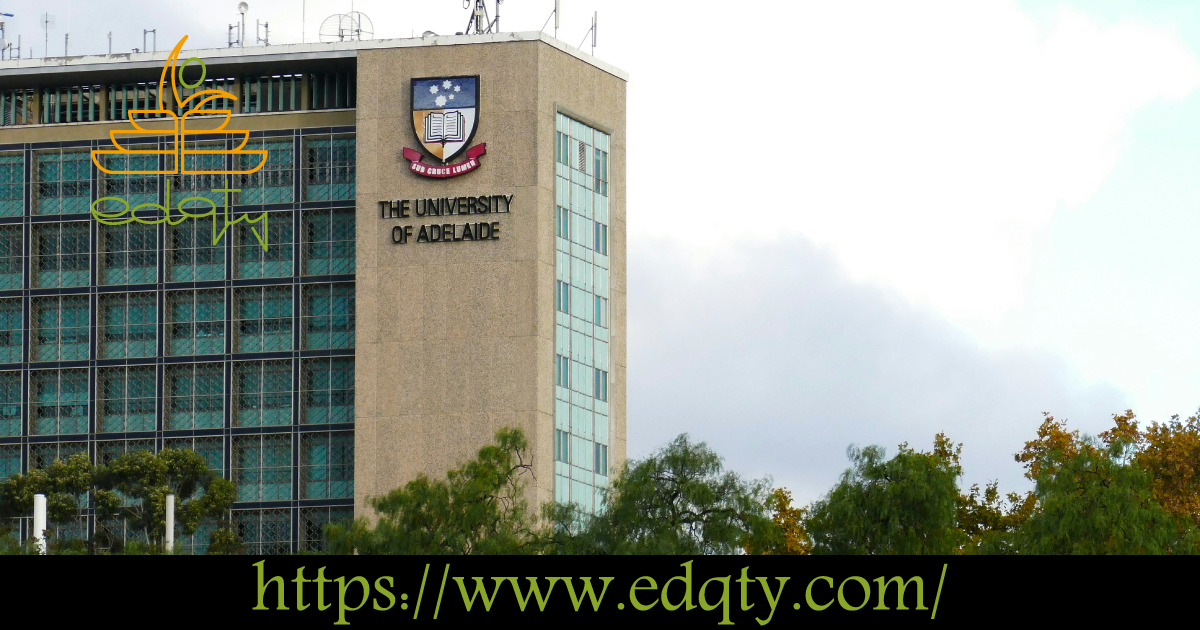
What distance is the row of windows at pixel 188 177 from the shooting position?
144 metres

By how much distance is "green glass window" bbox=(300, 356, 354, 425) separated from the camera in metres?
142

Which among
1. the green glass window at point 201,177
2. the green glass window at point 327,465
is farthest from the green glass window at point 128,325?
the green glass window at point 327,465

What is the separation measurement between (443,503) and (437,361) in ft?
143

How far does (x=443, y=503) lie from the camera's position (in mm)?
92375

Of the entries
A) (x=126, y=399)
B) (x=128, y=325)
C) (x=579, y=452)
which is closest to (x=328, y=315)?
(x=128, y=325)

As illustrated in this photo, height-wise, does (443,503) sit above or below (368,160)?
below

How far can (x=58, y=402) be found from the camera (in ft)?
483

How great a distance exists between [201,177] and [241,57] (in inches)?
359

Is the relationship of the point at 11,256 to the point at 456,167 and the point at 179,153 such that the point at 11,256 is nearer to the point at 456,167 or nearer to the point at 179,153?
the point at 179,153

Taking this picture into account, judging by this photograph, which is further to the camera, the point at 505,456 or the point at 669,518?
the point at 505,456

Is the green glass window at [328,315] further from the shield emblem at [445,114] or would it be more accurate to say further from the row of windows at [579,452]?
the row of windows at [579,452]
